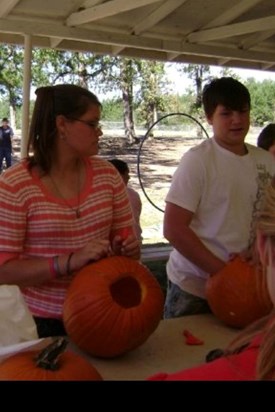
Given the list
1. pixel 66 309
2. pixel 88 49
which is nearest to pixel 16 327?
pixel 66 309

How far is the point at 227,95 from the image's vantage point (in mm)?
2012

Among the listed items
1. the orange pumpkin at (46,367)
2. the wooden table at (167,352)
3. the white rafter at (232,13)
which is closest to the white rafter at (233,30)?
the white rafter at (232,13)

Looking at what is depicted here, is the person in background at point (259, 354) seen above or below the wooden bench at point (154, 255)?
above

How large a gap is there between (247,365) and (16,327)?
0.68m

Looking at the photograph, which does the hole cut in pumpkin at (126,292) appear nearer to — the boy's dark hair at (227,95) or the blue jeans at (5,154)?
the boy's dark hair at (227,95)

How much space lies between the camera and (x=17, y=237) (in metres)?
1.49

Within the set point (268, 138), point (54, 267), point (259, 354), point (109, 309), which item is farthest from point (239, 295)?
point (268, 138)

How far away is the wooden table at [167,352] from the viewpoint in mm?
1402

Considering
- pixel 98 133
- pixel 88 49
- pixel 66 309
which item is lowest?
pixel 66 309

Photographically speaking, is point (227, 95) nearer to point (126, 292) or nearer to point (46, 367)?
point (126, 292)

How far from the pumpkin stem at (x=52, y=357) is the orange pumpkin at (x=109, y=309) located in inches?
10.5

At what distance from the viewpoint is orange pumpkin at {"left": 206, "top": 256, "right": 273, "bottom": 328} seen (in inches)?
65.9

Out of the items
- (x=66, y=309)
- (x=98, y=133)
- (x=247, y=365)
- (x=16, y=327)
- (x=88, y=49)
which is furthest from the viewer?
(x=88, y=49)
